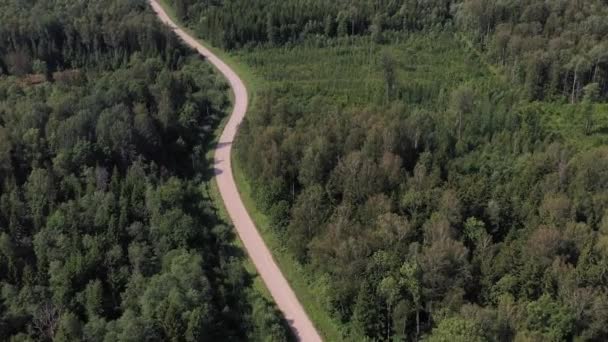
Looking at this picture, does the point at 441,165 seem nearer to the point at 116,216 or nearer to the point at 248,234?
the point at 248,234

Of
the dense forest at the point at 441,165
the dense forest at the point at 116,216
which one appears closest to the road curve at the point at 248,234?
the dense forest at the point at 116,216

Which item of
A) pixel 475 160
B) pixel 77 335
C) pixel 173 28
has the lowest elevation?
pixel 77 335

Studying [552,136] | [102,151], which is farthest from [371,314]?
[552,136]

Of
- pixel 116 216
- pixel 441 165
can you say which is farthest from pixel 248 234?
pixel 441 165

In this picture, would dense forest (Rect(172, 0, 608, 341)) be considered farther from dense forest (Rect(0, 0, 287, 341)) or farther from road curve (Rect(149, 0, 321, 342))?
dense forest (Rect(0, 0, 287, 341))

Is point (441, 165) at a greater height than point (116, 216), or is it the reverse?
point (441, 165)

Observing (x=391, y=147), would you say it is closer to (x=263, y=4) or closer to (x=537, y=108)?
(x=537, y=108)

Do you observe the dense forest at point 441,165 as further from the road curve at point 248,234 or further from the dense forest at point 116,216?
the dense forest at point 116,216
